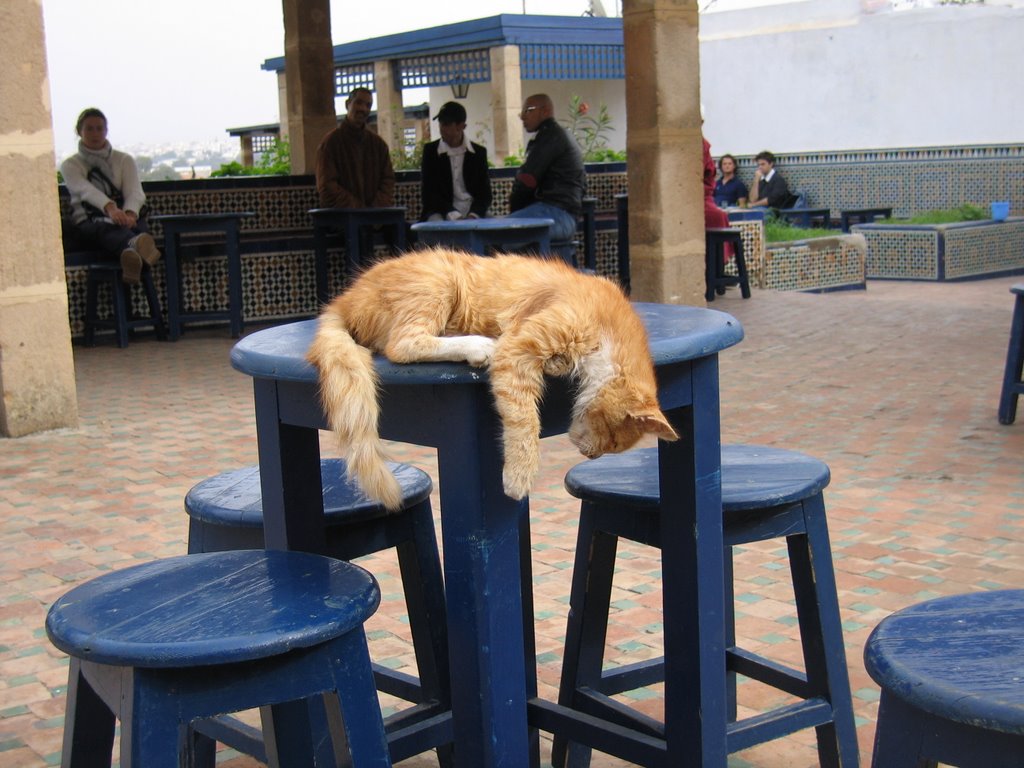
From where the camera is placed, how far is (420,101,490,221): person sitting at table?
11.4m

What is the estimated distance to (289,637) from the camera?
1.93 meters

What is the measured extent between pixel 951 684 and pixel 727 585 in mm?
1477

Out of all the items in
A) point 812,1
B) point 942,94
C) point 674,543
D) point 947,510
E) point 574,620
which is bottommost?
point 947,510

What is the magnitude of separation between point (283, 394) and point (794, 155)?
19383 millimetres

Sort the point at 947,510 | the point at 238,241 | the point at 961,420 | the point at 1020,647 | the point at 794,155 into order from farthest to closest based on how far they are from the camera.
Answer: the point at 794,155 < the point at 238,241 < the point at 961,420 < the point at 947,510 < the point at 1020,647

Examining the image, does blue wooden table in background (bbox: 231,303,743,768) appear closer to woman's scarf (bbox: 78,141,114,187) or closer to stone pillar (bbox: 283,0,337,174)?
woman's scarf (bbox: 78,141,114,187)

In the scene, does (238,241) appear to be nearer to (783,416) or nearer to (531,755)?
(783,416)

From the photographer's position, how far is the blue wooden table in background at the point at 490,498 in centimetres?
220

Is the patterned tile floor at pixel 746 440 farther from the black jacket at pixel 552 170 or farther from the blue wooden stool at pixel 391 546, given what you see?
the black jacket at pixel 552 170

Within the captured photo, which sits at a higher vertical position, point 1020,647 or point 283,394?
point 283,394

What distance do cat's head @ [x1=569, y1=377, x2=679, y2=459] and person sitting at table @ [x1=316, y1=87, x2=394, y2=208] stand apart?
9.45 meters

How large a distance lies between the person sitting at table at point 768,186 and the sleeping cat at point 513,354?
16.5 meters

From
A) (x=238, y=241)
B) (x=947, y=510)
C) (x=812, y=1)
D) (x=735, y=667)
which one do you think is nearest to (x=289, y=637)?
(x=735, y=667)

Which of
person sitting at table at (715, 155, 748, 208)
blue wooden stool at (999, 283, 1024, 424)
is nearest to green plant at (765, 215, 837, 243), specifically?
person sitting at table at (715, 155, 748, 208)
